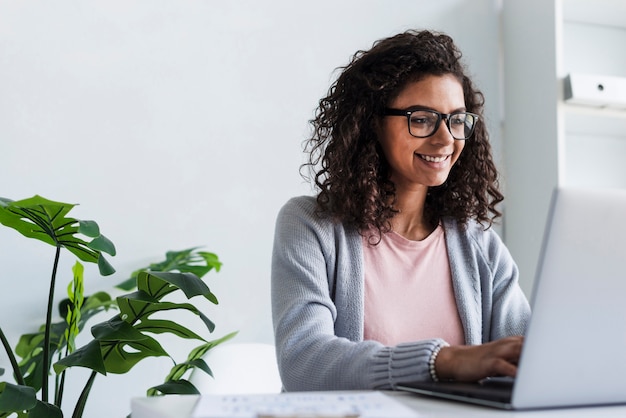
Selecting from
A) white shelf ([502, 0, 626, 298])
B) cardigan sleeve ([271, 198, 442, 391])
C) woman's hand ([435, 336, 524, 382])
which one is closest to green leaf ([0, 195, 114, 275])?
cardigan sleeve ([271, 198, 442, 391])

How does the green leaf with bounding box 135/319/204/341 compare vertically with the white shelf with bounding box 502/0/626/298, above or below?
below

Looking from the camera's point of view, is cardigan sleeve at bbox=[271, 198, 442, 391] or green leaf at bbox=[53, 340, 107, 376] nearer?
cardigan sleeve at bbox=[271, 198, 442, 391]

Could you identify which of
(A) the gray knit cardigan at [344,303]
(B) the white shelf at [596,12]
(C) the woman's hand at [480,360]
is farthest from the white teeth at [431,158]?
(B) the white shelf at [596,12]

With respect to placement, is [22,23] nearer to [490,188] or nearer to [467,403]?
[490,188]

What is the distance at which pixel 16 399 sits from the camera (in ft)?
4.55

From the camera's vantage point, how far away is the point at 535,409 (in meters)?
0.80

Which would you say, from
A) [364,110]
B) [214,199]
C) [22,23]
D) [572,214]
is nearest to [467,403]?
[572,214]

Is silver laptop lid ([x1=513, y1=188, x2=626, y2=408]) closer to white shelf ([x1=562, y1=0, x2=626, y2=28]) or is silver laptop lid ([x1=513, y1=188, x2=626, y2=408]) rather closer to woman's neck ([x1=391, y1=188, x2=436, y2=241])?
woman's neck ([x1=391, y1=188, x2=436, y2=241])

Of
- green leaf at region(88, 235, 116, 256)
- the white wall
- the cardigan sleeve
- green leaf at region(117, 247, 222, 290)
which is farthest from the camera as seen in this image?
the white wall

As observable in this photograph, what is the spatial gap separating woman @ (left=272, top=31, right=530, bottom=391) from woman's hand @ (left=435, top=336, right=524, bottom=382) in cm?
35

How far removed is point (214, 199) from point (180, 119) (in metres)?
0.25

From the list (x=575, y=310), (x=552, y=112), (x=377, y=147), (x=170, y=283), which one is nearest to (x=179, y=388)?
(x=170, y=283)

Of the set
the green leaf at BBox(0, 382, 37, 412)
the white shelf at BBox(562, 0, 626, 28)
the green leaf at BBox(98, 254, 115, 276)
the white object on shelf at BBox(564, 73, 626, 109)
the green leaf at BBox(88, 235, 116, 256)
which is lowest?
the green leaf at BBox(0, 382, 37, 412)

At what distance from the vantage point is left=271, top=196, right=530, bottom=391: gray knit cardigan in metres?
1.06
